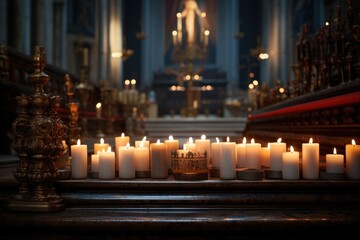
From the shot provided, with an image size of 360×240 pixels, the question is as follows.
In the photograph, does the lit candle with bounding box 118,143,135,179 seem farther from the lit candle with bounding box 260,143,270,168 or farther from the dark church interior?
the lit candle with bounding box 260,143,270,168

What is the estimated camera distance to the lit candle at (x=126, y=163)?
8.38 feet

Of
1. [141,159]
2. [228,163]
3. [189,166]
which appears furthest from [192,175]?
[141,159]

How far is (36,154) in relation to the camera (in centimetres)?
231

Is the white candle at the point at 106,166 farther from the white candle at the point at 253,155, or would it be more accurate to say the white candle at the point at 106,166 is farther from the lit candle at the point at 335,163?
the lit candle at the point at 335,163

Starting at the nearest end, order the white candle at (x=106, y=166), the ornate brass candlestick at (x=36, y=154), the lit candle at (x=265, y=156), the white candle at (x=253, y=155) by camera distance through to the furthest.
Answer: the ornate brass candlestick at (x=36, y=154)
the white candle at (x=106, y=166)
the white candle at (x=253, y=155)
the lit candle at (x=265, y=156)

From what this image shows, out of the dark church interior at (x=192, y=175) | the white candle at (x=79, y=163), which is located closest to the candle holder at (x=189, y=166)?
the dark church interior at (x=192, y=175)

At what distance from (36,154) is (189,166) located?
72cm

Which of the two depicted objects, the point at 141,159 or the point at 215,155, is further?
the point at 215,155

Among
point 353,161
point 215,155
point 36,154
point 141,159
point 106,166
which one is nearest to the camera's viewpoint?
point 36,154

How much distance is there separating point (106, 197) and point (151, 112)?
17.1 metres

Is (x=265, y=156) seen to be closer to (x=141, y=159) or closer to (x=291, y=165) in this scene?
(x=291, y=165)

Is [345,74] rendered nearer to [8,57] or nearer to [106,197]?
[106,197]

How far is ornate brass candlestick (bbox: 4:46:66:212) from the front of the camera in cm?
226

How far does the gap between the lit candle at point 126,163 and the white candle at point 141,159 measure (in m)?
0.06
